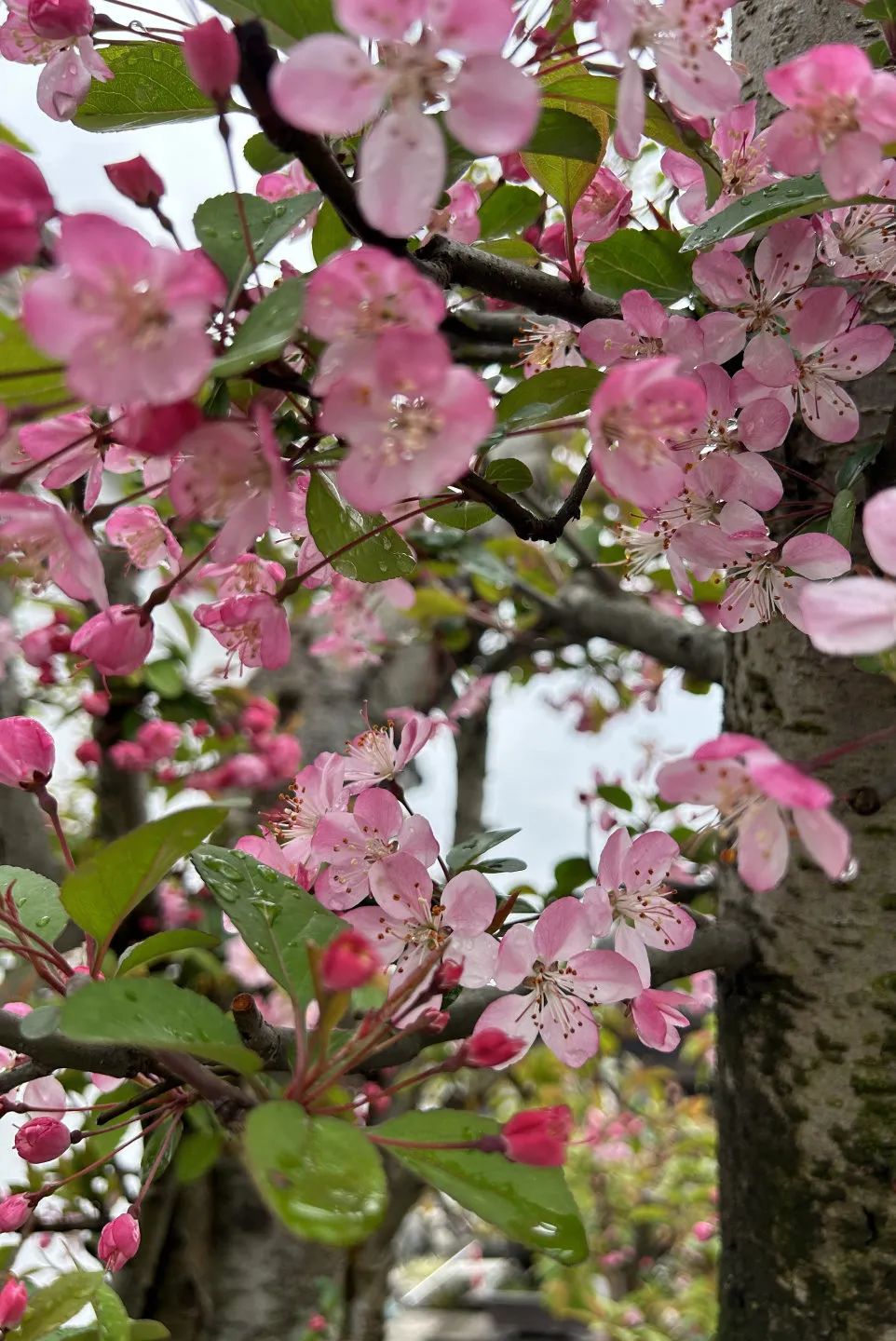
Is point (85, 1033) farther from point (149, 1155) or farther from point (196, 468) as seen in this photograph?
point (149, 1155)

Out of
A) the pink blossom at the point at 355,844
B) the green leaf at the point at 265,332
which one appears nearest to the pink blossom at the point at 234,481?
the green leaf at the point at 265,332

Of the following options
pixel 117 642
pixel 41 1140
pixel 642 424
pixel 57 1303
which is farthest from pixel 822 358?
pixel 57 1303

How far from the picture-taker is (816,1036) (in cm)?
85

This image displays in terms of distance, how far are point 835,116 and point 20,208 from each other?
0.37 m

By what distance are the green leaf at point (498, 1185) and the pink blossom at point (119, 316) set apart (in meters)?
0.34

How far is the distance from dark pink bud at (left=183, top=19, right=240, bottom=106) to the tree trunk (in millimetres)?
591

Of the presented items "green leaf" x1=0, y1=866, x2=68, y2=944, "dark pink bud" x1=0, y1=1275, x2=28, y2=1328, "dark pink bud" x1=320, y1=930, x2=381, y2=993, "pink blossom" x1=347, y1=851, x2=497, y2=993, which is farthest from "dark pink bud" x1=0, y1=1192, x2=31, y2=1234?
"dark pink bud" x1=320, y1=930, x2=381, y2=993

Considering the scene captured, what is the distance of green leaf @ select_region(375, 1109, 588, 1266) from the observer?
0.45m

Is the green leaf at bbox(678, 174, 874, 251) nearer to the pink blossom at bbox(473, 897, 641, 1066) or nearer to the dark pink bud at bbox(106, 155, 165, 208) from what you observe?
the dark pink bud at bbox(106, 155, 165, 208)

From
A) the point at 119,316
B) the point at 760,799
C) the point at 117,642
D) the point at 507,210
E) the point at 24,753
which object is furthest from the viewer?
the point at 507,210

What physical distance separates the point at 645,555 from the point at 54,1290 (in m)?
0.70

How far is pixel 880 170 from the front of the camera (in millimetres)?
502

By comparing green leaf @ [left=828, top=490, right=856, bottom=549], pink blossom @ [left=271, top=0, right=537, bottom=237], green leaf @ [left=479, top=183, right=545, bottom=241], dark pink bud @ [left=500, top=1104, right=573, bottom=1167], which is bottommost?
dark pink bud @ [left=500, top=1104, right=573, bottom=1167]

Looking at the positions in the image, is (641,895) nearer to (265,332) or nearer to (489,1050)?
(489,1050)
